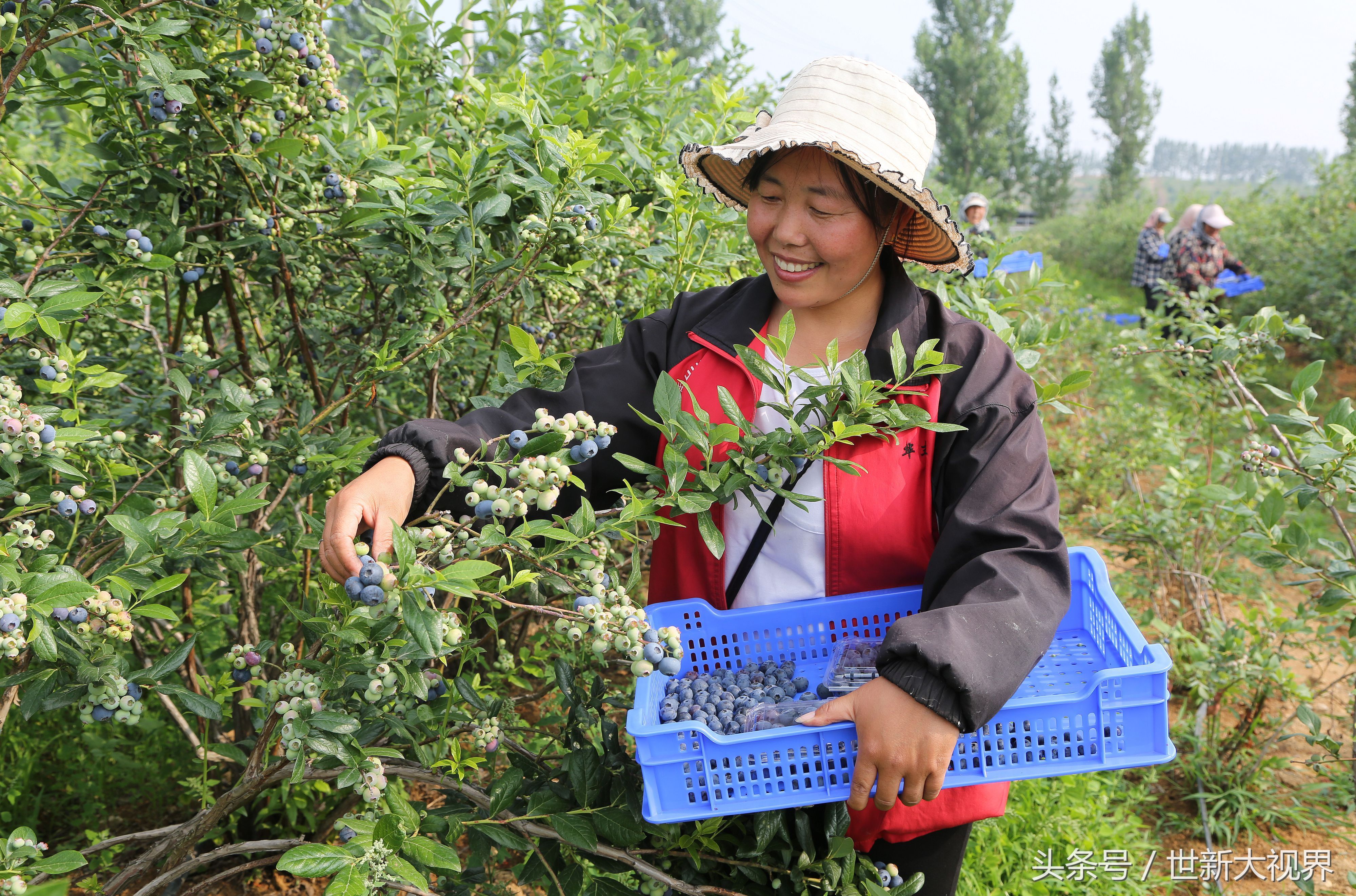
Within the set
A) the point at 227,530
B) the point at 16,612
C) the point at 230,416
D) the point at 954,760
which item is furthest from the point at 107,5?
the point at 954,760

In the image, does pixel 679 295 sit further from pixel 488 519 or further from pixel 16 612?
pixel 16 612

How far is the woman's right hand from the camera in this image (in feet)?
3.85

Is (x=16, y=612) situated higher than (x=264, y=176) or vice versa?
(x=264, y=176)

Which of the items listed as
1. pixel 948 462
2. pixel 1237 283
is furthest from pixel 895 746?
pixel 1237 283

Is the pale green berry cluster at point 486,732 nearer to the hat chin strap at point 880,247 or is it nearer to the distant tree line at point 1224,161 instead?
the hat chin strap at point 880,247

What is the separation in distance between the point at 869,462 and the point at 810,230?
39 cm

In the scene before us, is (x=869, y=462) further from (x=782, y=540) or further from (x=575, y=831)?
(x=575, y=831)

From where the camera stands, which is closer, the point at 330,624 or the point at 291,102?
the point at 330,624

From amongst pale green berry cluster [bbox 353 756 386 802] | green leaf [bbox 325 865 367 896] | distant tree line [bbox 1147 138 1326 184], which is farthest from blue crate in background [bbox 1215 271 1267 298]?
distant tree line [bbox 1147 138 1326 184]

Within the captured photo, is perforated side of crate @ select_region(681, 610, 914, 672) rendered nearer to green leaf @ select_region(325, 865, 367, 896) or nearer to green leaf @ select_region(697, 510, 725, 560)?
green leaf @ select_region(697, 510, 725, 560)

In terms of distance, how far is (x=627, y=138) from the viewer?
2.17 meters

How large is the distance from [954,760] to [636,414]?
774 millimetres

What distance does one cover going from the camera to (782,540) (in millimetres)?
1585

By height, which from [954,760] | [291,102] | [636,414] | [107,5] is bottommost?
[954,760]
